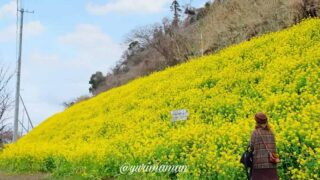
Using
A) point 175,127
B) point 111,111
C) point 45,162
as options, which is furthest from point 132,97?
point 175,127

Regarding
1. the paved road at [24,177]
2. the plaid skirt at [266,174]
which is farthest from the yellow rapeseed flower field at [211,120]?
the paved road at [24,177]

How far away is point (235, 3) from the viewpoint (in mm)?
25984

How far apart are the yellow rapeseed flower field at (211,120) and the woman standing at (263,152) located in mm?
555

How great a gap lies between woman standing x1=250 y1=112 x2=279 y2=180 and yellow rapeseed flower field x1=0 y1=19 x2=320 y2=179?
555mm

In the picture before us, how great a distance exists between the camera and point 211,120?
12.6 meters

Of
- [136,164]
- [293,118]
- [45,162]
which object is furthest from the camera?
[45,162]

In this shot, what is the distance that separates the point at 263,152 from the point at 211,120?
556 centimetres

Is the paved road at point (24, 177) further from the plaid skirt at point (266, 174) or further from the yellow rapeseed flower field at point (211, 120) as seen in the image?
the plaid skirt at point (266, 174)

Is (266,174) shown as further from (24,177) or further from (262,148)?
(24,177)

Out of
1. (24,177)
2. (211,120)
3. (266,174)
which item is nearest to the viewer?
(266,174)

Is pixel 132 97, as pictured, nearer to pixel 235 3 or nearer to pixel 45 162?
pixel 45 162

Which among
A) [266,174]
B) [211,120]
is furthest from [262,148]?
[211,120]

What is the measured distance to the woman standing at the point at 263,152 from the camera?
7008mm

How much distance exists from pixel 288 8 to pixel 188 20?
25.9 m
